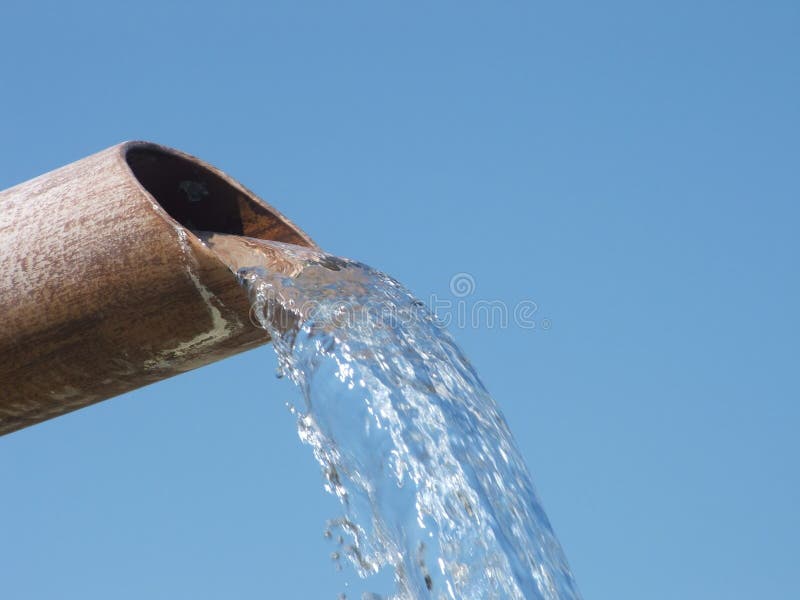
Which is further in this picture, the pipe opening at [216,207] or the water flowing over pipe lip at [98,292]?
the pipe opening at [216,207]

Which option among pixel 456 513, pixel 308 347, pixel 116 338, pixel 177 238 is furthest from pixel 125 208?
pixel 456 513

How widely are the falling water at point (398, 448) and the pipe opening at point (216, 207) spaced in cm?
24

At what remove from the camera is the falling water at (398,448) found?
271cm

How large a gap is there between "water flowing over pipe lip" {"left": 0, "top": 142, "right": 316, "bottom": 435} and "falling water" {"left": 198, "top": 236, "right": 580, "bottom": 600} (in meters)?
0.26

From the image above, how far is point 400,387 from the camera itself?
287 centimetres

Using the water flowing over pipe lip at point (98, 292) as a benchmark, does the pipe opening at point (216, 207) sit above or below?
above

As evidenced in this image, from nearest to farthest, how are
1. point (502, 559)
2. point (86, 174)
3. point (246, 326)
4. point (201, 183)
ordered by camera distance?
point (86, 174) → point (246, 326) → point (502, 559) → point (201, 183)

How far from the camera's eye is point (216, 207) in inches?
121

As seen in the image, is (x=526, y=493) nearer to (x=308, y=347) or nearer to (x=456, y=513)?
(x=456, y=513)

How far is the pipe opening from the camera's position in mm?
2973

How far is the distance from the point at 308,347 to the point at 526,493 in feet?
3.20

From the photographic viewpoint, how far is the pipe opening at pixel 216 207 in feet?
9.75

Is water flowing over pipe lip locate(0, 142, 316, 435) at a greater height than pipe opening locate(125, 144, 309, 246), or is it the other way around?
pipe opening locate(125, 144, 309, 246)

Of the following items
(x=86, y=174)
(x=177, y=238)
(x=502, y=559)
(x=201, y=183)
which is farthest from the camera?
A: (x=201, y=183)
